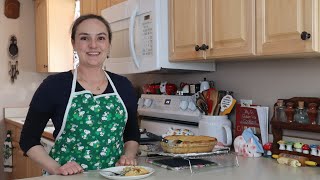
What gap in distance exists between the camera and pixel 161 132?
2.52 m

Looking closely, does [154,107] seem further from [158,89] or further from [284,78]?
[284,78]

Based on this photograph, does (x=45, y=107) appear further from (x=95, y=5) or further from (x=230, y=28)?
(x=95, y=5)

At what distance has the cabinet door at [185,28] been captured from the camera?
189 centimetres

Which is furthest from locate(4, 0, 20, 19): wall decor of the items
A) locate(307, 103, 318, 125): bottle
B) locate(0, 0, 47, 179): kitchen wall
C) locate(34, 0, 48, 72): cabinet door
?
locate(307, 103, 318, 125): bottle

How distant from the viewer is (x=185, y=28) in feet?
6.52

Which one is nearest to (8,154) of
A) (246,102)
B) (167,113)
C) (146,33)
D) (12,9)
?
(12,9)

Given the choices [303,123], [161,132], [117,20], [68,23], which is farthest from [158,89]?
[68,23]

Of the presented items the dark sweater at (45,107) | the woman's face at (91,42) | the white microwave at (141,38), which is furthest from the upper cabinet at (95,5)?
the dark sweater at (45,107)

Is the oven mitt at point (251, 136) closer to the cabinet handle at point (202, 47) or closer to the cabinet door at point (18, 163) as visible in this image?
the cabinet handle at point (202, 47)

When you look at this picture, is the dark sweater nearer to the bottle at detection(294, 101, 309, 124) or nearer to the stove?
the stove

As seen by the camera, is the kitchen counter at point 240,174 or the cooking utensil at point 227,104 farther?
the cooking utensil at point 227,104

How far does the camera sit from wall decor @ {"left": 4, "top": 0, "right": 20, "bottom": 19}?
4172mm

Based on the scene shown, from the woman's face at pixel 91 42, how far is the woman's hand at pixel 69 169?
43cm

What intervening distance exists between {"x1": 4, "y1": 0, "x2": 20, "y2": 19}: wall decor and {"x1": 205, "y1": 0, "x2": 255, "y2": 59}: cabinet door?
3056mm
